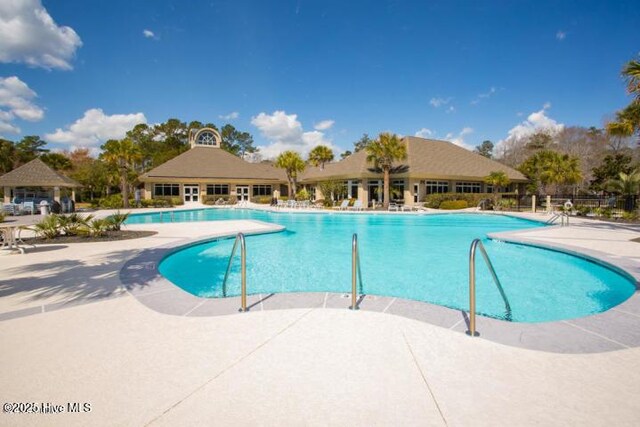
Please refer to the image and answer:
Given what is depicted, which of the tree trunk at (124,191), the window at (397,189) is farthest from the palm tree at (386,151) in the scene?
the tree trunk at (124,191)

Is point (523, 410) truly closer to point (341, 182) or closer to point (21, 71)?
point (341, 182)

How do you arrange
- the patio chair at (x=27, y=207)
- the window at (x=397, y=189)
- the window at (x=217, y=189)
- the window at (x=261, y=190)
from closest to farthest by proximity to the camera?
the patio chair at (x=27, y=207)
the window at (x=397, y=189)
the window at (x=217, y=189)
the window at (x=261, y=190)

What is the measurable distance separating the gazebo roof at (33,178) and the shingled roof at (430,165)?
25013mm

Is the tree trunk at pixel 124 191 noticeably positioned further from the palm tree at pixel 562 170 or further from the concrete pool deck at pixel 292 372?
the palm tree at pixel 562 170

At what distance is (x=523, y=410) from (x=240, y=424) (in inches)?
87.8

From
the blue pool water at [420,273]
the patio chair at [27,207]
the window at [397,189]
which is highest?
the window at [397,189]

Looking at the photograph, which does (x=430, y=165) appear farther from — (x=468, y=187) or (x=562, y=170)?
(x=562, y=170)

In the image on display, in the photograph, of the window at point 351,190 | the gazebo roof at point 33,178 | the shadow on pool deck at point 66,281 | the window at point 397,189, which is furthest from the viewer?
the window at point 351,190

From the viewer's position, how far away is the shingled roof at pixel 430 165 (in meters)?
31.0

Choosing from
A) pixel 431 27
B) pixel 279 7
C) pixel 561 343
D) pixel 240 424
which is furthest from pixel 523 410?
pixel 431 27

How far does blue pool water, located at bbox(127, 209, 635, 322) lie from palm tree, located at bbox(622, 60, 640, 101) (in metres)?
7.99

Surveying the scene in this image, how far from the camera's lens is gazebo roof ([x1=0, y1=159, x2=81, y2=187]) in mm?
26844

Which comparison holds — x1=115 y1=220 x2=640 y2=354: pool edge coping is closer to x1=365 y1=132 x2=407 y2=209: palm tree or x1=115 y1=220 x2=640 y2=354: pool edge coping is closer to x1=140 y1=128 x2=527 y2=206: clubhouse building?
x1=365 y1=132 x2=407 y2=209: palm tree

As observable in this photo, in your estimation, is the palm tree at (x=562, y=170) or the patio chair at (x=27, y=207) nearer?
the patio chair at (x=27, y=207)
